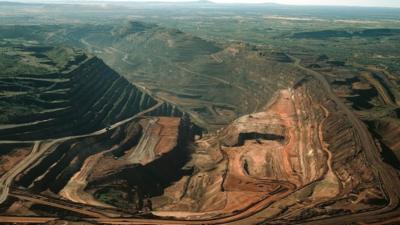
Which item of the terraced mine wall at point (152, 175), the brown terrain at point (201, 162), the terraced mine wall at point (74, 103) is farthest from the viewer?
the terraced mine wall at point (74, 103)

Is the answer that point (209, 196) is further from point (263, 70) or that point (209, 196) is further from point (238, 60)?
point (238, 60)

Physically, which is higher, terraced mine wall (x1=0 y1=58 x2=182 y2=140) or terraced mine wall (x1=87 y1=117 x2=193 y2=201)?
terraced mine wall (x1=0 y1=58 x2=182 y2=140)

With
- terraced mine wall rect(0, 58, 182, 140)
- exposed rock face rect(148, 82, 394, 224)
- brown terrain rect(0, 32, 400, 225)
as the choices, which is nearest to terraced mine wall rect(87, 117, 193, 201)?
brown terrain rect(0, 32, 400, 225)

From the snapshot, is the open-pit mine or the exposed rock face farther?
the exposed rock face

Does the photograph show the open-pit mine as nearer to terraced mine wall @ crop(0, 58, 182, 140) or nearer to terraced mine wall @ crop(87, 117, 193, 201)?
terraced mine wall @ crop(87, 117, 193, 201)

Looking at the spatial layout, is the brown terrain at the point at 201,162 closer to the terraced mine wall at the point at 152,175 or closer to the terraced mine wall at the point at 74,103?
the terraced mine wall at the point at 152,175

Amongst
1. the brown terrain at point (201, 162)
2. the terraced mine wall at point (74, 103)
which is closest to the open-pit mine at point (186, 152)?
the brown terrain at point (201, 162)
